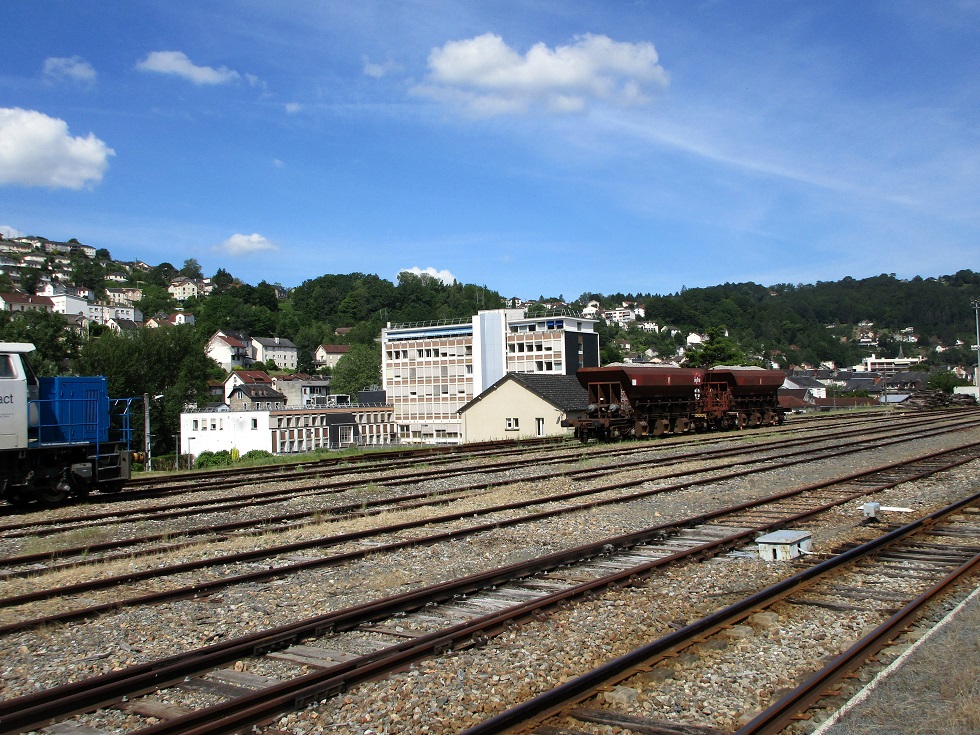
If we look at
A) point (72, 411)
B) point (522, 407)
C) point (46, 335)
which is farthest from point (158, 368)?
point (72, 411)

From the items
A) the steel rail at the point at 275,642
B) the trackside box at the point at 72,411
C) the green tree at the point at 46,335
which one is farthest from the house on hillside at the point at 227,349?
the steel rail at the point at 275,642

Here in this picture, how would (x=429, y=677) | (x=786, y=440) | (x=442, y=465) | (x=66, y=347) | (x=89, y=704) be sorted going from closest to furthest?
1. (x=89, y=704)
2. (x=429, y=677)
3. (x=442, y=465)
4. (x=786, y=440)
5. (x=66, y=347)

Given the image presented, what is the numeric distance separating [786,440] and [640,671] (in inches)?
1043

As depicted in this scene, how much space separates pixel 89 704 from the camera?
5.50 metres

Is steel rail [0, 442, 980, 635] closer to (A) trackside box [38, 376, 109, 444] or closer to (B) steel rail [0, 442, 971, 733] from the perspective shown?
(B) steel rail [0, 442, 971, 733]

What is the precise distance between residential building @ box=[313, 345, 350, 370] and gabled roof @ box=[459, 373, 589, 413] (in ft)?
480

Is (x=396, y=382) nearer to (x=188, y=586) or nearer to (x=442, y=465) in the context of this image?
(x=442, y=465)

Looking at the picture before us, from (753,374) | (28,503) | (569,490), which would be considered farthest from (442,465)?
(753,374)

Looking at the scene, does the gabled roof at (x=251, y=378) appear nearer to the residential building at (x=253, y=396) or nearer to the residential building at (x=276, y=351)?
the residential building at (x=253, y=396)

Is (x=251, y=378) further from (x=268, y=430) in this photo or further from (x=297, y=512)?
(x=297, y=512)

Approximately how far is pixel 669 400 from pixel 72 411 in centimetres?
2557

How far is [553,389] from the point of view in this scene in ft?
151

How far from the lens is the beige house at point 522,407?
44625 mm

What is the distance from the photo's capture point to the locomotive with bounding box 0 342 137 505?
49.0ft
